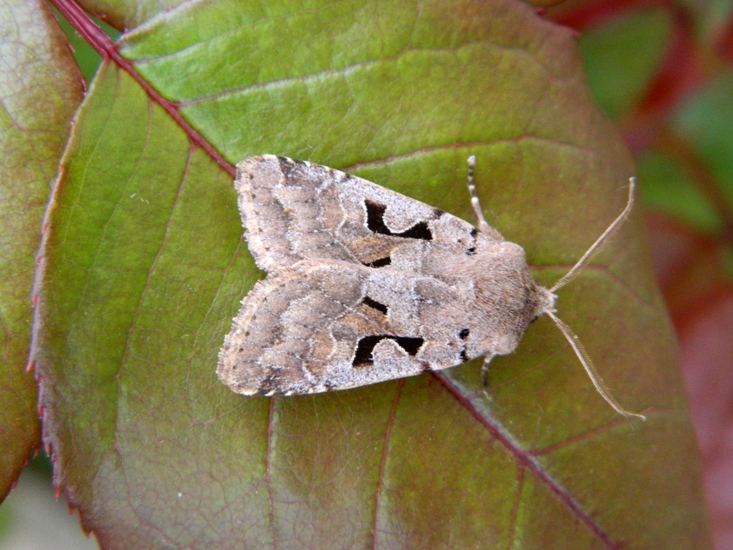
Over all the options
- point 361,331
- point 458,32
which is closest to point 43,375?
point 361,331

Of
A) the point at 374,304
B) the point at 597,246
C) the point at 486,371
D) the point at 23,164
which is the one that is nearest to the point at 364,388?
the point at 374,304

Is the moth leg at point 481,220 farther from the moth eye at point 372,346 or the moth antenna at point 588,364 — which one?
the moth eye at point 372,346

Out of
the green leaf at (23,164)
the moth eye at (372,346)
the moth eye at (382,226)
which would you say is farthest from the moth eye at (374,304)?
the green leaf at (23,164)

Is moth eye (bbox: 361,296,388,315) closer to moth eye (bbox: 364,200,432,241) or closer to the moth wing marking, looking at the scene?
the moth wing marking

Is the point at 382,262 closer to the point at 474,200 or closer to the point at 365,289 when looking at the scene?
the point at 365,289

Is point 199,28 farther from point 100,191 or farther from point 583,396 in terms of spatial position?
point 583,396

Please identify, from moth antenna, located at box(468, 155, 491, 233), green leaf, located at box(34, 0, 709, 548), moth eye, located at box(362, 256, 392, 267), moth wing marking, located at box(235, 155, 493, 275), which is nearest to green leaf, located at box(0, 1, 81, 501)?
green leaf, located at box(34, 0, 709, 548)
